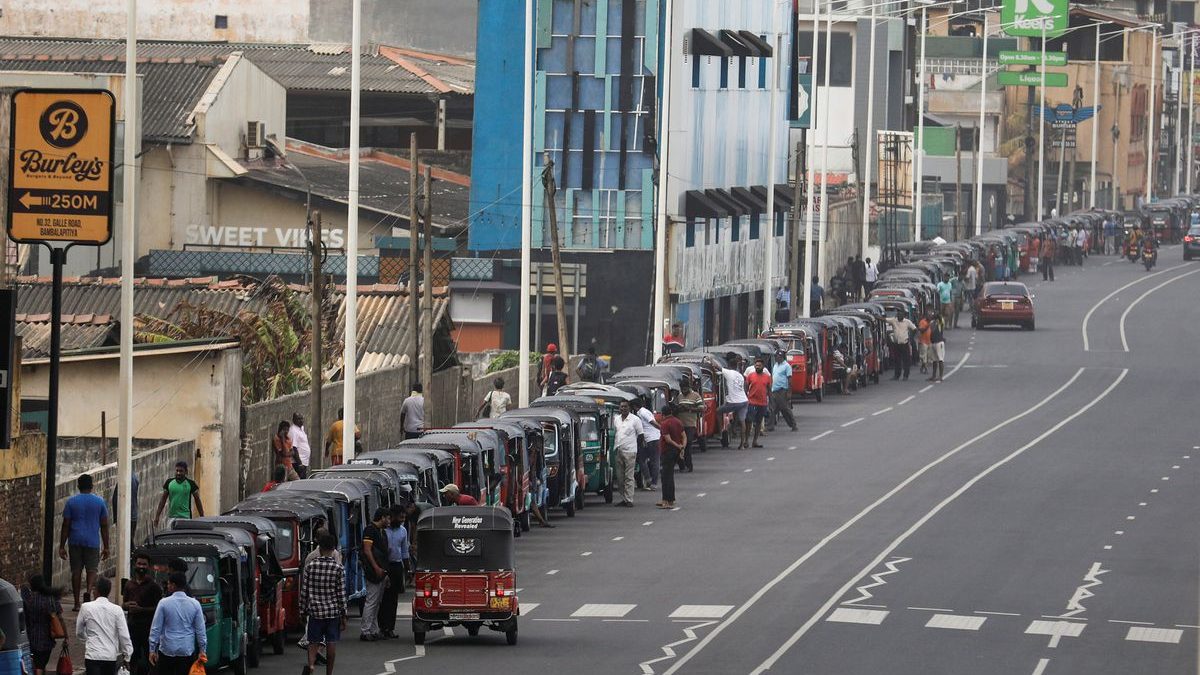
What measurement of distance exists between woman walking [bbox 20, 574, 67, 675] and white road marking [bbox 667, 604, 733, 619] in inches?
296

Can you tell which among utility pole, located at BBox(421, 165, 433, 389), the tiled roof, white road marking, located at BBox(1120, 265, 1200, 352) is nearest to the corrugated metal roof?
the tiled roof

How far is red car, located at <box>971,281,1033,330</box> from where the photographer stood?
68188 mm

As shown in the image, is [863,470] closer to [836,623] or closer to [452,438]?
[452,438]

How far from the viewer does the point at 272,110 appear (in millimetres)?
68188

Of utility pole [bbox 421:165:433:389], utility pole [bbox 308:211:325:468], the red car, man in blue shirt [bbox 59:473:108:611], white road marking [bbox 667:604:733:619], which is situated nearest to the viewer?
man in blue shirt [bbox 59:473:108:611]

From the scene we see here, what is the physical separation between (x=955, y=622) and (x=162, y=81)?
42589 mm

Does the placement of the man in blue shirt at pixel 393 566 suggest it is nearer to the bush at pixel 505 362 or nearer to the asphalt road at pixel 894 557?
the asphalt road at pixel 894 557

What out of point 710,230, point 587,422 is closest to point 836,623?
point 587,422

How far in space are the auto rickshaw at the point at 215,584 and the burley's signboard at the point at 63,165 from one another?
12.1 feet

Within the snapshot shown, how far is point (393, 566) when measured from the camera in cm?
2539

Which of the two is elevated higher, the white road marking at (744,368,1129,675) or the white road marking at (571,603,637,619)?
the white road marking at (744,368,1129,675)

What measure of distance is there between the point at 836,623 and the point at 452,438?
292 inches

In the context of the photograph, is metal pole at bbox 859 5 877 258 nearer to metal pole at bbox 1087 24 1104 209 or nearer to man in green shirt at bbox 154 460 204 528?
metal pole at bbox 1087 24 1104 209

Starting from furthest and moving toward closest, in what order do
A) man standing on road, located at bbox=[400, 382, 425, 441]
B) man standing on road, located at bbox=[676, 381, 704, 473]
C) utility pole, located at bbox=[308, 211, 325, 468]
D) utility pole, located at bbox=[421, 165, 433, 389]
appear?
utility pole, located at bbox=[421, 165, 433, 389] < man standing on road, located at bbox=[400, 382, 425, 441] < man standing on road, located at bbox=[676, 381, 704, 473] < utility pole, located at bbox=[308, 211, 325, 468]
